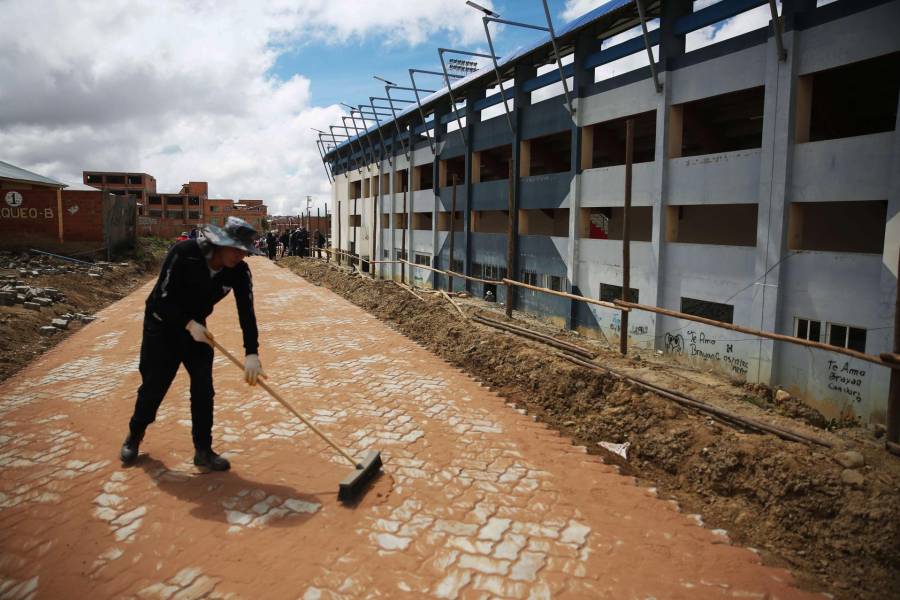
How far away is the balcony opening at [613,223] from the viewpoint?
13320mm

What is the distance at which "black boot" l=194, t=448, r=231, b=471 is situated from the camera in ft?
14.6

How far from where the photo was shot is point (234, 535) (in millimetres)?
3559

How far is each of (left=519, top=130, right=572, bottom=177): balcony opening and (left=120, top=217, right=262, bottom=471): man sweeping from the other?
1184 cm

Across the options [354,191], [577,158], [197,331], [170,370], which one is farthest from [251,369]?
[354,191]

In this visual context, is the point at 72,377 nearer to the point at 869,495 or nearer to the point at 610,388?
the point at 610,388

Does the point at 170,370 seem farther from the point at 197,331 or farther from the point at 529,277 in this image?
the point at 529,277

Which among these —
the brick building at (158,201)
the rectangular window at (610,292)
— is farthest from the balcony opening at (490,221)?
the brick building at (158,201)

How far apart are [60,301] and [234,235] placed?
40.0 feet

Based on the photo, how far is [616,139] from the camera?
1345 cm

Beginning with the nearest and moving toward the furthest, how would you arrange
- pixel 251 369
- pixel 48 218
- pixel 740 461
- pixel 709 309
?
pixel 251 369
pixel 740 461
pixel 709 309
pixel 48 218

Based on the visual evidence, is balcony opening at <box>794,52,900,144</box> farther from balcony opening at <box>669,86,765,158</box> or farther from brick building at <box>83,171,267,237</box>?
brick building at <box>83,171,267,237</box>

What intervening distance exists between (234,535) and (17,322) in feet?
31.1

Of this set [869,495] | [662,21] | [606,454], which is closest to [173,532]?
[606,454]

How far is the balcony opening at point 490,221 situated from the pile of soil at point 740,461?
11.1 metres
